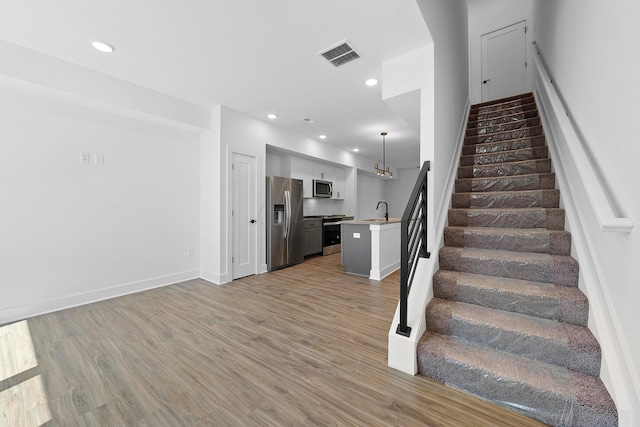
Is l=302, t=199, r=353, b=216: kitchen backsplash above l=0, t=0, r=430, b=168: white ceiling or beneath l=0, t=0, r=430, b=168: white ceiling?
beneath

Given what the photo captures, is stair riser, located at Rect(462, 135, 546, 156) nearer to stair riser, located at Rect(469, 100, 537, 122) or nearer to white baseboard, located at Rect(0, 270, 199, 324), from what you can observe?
stair riser, located at Rect(469, 100, 537, 122)

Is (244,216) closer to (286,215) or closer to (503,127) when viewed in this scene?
(286,215)

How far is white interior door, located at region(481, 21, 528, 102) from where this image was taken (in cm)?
Result: 518

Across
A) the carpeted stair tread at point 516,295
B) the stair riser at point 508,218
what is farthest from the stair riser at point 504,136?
the carpeted stair tread at point 516,295

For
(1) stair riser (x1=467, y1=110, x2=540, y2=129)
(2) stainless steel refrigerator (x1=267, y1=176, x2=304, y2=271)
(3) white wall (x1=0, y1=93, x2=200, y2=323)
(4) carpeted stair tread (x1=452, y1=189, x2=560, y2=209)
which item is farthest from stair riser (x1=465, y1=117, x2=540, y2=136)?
(3) white wall (x1=0, y1=93, x2=200, y2=323)

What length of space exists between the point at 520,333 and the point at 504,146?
269 cm

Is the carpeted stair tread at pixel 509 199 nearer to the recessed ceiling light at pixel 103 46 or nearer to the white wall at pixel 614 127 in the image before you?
the white wall at pixel 614 127

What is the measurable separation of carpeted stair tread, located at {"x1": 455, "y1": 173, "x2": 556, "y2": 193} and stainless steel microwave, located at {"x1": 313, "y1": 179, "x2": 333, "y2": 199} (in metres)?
3.79

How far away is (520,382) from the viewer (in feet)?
4.57

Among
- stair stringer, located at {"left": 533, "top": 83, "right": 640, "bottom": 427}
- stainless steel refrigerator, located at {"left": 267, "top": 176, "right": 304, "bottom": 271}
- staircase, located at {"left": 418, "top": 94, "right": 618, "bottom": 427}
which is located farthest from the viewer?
stainless steel refrigerator, located at {"left": 267, "top": 176, "right": 304, "bottom": 271}

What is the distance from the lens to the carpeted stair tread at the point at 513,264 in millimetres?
1817

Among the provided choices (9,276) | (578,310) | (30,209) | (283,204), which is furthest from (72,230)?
(578,310)

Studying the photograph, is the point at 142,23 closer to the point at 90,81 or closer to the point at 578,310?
the point at 90,81

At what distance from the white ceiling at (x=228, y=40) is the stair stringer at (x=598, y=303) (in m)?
1.90
